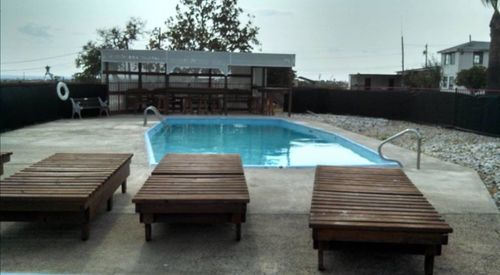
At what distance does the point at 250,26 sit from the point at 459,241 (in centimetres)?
2375

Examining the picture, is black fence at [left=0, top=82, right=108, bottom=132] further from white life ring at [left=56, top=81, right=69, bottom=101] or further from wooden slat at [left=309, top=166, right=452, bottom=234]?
wooden slat at [left=309, top=166, right=452, bottom=234]

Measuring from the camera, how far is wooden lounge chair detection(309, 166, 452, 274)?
3.04m

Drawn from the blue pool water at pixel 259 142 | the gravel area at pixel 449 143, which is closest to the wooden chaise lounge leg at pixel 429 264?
the gravel area at pixel 449 143

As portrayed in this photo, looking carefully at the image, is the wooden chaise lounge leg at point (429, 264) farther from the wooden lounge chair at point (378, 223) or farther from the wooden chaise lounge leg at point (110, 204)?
the wooden chaise lounge leg at point (110, 204)

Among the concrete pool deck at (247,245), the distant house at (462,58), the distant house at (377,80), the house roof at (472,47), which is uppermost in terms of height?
the house roof at (472,47)

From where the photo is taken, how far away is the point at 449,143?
1090cm

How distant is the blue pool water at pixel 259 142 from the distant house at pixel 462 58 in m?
26.5

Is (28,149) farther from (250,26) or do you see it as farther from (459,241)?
(250,26)

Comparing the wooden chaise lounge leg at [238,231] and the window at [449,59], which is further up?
the window at [449,59]

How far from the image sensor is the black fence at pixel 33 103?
11.2 meters

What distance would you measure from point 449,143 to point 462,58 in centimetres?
3045

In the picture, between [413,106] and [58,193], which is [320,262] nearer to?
[58,193]

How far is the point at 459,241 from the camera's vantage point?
12.6 ft

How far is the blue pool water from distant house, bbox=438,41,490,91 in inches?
1044
